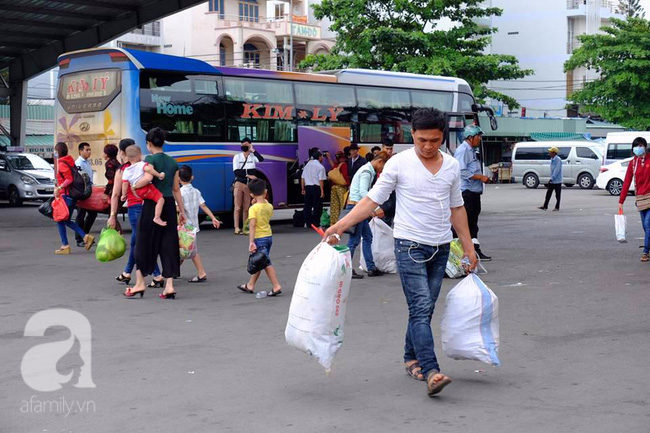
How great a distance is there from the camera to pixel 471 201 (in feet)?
40.2

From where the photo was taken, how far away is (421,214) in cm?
606

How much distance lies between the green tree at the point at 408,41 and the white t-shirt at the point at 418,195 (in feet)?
118

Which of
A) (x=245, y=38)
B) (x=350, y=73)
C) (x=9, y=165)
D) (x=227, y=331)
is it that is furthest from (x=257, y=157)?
(x=245, y=38)

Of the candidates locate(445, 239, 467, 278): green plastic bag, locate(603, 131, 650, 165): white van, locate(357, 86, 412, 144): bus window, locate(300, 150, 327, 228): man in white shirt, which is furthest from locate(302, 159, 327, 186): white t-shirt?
locate(603, 131, 650, 165): white van

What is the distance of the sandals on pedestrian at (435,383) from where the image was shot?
5.63 meters

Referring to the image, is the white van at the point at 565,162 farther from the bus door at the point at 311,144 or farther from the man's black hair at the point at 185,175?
the man's black hair at the point at 185,175

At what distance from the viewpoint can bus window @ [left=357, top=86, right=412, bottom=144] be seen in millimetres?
22609

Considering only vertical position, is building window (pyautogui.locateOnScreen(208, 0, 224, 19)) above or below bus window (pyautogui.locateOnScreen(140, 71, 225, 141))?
above

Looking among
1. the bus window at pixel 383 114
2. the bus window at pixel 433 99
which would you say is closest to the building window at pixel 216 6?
the bus window at pixel 433 99

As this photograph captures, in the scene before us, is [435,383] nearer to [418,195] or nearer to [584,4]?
[418,195]

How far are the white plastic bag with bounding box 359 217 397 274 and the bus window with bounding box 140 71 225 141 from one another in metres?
7.63

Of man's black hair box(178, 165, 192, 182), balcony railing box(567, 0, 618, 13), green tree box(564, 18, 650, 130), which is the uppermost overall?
balcony railing box(567, 0, 618, 13)

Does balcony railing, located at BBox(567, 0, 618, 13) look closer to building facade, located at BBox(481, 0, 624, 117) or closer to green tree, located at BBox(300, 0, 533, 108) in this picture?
building facade, located at BBox(481, 0, 624, 117)

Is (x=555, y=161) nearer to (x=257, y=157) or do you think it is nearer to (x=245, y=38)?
(x=257, y=157)
